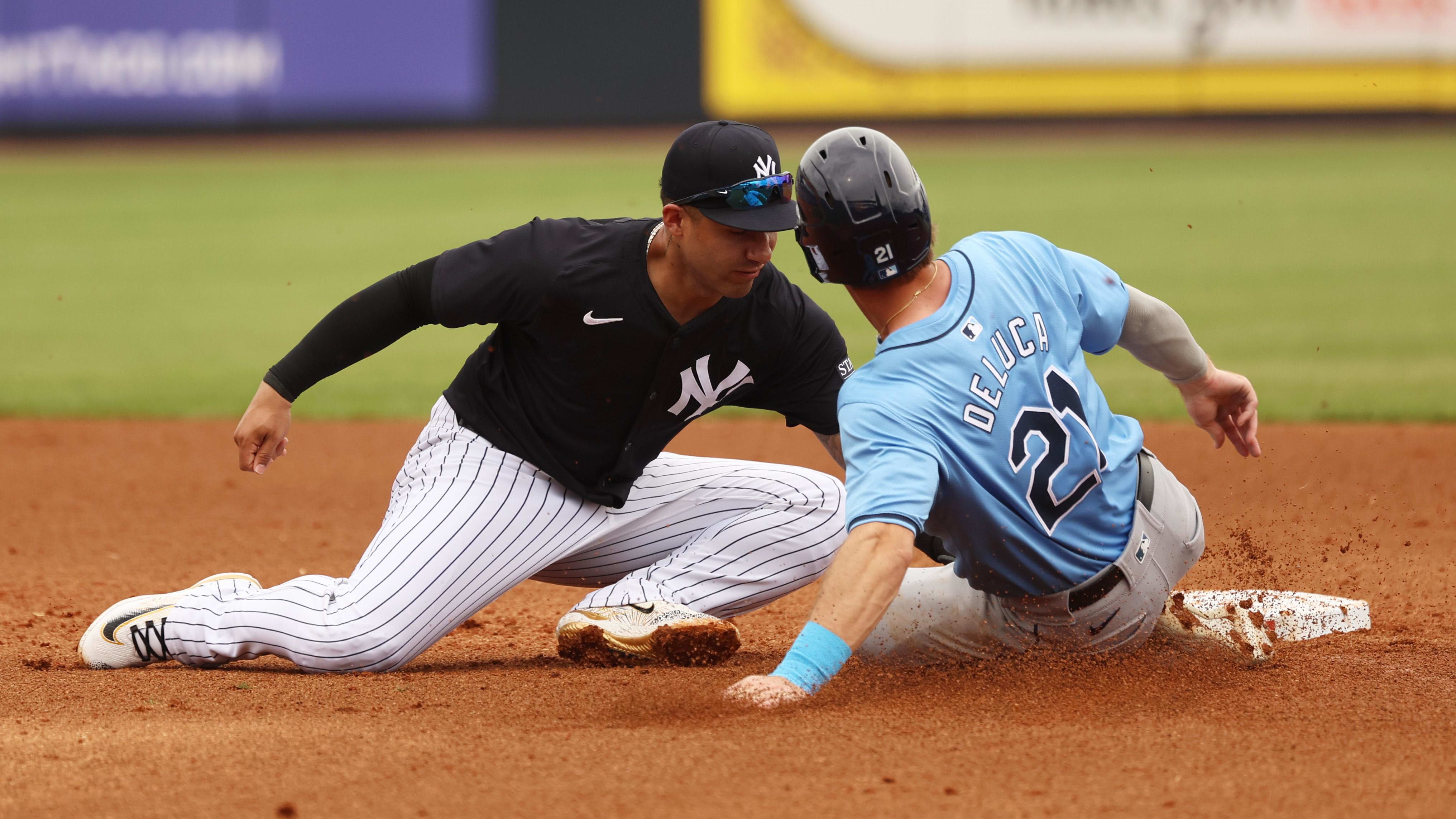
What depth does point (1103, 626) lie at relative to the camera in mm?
3232

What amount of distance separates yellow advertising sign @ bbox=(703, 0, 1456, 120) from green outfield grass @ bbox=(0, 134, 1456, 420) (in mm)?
631

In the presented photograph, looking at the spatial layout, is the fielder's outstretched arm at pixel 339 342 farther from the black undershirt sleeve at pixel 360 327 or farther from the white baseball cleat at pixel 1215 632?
the white baseball cleat at pixel 1215 632

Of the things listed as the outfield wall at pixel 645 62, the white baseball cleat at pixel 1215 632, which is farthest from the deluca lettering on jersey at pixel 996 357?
the outfield wall at pixel 645 62

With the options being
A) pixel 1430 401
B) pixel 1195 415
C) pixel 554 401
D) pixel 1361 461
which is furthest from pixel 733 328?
pixel 1430 401

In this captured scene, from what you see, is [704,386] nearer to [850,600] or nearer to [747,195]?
[747,195]

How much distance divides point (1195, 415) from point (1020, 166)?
15843 mm

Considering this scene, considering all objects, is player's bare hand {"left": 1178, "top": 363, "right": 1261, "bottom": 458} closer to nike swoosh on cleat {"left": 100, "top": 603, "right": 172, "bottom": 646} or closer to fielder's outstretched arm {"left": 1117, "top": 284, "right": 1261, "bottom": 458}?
fielder's outstretched arm {"left": 1117, "top": 284, "right": 1261, "bottom": 458}

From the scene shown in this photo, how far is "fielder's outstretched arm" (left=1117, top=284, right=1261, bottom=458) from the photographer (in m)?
3.30

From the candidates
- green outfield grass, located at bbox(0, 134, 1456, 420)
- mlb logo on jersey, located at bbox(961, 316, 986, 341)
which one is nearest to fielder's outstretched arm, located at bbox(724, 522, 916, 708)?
mlb logo on jersey, located at bbox(961, 316, 986, 341)

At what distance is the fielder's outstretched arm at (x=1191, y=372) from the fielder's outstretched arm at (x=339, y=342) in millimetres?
1630

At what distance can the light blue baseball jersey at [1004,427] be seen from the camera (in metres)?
2.79

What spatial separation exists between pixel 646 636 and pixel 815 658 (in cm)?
93

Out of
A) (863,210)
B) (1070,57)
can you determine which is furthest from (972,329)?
(1070,57)

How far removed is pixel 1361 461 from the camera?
6438 mm
